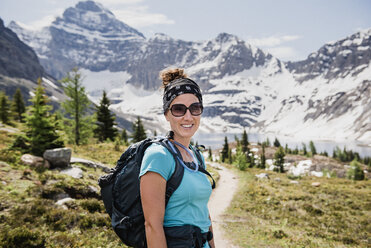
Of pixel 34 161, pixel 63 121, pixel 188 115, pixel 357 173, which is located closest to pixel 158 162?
pixel 188 115

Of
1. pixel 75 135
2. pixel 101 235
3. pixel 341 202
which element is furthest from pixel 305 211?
pixel 75 135

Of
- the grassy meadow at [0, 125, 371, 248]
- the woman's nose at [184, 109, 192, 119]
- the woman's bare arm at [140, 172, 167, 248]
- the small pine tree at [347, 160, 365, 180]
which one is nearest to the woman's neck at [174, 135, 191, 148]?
the woman's nose at [184, 109, 192, 119]

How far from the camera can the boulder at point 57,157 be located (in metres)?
13.5

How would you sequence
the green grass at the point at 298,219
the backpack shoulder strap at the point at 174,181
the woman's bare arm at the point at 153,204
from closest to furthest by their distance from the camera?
the woman's bare arm at the point at 153,204
the backpack shoulder strap at the point at 174,181
the green grass at the point at 298,219

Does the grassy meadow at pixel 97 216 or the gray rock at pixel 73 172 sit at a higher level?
the gray rock at pixel 73 172

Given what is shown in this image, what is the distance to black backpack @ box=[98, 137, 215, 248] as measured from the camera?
243cm

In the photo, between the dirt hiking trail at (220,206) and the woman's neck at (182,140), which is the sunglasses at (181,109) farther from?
the dirt hiking trail at (220,206)

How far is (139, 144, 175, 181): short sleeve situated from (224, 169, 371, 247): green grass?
9.65m

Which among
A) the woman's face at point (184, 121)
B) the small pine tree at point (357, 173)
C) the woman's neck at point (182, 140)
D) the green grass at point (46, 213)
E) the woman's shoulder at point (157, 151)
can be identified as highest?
the woman's face at point (184, 121)

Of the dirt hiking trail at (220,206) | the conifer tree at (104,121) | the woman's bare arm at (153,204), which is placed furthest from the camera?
the conifer tree at (104,121)

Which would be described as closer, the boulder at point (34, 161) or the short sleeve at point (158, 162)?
the short sleeve at point (158, 162)

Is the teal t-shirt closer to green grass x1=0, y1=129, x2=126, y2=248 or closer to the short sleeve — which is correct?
the short sleeve

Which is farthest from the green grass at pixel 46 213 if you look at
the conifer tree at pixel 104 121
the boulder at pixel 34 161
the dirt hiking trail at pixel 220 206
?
the conifer tree at pixel 104 121

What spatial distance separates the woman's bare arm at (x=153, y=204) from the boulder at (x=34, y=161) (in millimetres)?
12908
